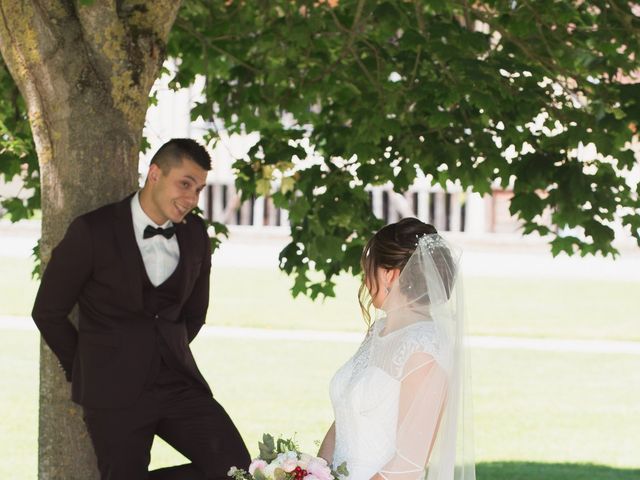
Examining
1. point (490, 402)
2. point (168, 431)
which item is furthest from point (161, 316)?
point (490, 402)

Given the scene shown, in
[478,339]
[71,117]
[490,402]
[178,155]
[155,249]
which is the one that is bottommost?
[490,402]

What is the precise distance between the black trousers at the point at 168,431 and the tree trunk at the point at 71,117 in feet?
1.34

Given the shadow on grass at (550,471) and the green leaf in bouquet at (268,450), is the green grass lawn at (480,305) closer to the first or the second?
the shadow on grass at (550,471)

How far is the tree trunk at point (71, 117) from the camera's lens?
542 centimetres

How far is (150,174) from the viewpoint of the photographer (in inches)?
200

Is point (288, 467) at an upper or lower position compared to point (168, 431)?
upper

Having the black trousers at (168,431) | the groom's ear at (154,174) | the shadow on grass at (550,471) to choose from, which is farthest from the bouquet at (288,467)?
the shadow on grass at (550,471)

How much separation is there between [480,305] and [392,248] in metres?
16.0

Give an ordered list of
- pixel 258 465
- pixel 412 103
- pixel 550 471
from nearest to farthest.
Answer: pixel 258 465 → pixel 412 103 → pixel 550 471

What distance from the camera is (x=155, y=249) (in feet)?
16.8

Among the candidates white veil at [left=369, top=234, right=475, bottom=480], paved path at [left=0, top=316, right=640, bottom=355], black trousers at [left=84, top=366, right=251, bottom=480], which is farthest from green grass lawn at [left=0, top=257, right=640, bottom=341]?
white veil at [left=369, top=234, right=475, bottom=480]

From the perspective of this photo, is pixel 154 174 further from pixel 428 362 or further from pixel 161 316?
pixel 428 362

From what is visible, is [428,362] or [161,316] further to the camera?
[161,316]

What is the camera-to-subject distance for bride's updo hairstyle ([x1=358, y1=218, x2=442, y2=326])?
160 inches
